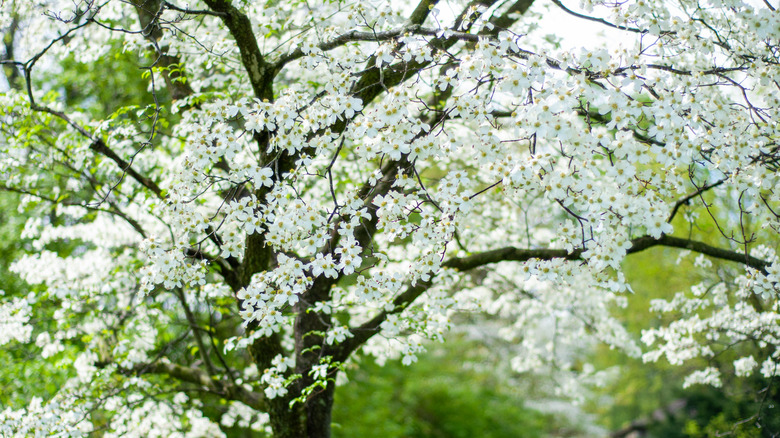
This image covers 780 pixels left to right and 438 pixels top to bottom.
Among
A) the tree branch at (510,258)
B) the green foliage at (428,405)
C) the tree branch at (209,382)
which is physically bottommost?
the tree branch at (209,382)

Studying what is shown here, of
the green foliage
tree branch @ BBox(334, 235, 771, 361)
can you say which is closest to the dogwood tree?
tree branch @ BBox(334, 235, 771, 361)

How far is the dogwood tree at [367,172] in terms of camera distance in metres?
2.50

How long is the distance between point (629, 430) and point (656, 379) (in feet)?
10.4

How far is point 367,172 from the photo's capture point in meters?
4.95

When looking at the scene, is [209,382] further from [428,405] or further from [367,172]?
[428,405]

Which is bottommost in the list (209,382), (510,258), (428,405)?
(209,382)

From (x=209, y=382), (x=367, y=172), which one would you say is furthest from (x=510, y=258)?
(x=209, y=382)

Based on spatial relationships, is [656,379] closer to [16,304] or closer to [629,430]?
[629,430]

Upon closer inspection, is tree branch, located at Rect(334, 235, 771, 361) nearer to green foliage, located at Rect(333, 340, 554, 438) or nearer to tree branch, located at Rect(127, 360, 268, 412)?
tree branch, located at Rect(127, 360, 268, 412)

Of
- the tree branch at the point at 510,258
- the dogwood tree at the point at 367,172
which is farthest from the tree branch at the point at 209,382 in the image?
the tree branch at the point at 510,258

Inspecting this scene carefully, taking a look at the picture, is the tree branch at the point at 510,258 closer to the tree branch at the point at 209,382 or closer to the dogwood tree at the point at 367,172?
the dogwood tree at the point at 367,172

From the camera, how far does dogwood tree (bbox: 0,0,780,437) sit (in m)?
2.50

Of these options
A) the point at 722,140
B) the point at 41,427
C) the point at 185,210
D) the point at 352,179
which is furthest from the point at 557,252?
the point at 41,427

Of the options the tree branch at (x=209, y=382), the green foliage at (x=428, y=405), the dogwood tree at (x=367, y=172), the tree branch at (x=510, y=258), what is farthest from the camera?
the green foliage at (x=428, y=405)
